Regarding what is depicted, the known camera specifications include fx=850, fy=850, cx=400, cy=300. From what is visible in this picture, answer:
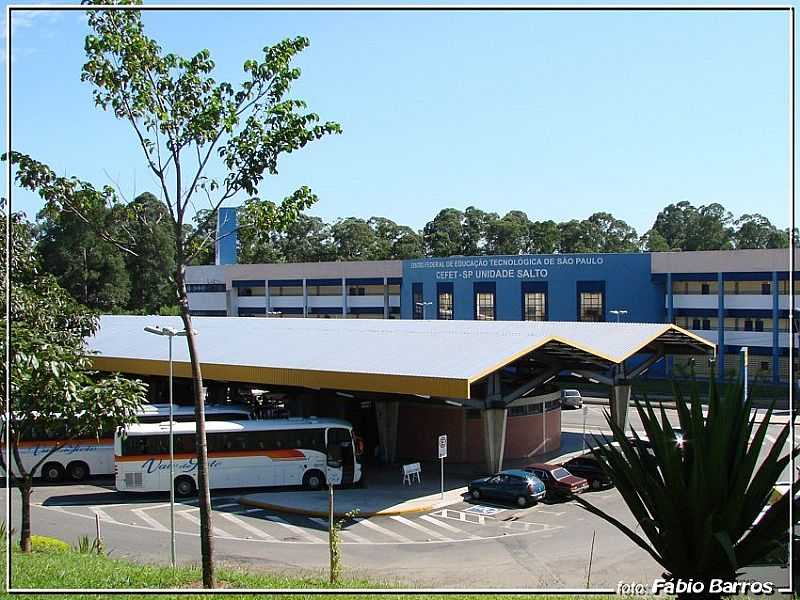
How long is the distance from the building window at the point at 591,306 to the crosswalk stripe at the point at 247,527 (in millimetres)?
33190

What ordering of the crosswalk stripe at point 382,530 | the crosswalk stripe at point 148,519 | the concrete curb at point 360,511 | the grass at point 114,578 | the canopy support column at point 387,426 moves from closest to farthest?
1. the grass at point 114,578
2. the crosswalk stripe at point 382,530
3. the crosswalk stripe at point 148,519
4. the concrete curb at point 360,511
5. the canopy support column at point 387,426

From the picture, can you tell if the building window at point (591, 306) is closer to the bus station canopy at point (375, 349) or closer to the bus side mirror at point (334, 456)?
the bus station canopy at point (375, 349)

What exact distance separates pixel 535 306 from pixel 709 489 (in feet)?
153

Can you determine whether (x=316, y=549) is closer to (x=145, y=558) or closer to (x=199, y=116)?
(x=145, y=558)

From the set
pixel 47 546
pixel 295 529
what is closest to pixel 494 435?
pixel 295 529

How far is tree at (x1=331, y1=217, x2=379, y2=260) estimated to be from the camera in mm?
67062

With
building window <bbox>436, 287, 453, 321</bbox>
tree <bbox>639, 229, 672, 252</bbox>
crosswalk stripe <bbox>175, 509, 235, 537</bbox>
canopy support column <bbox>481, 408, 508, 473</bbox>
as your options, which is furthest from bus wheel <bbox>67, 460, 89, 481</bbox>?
tree <bbox>639, 229, 672, 252</bbox>

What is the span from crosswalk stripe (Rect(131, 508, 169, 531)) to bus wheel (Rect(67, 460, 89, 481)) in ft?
15.7

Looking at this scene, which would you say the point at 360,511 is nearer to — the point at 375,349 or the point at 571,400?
the point at 375,349

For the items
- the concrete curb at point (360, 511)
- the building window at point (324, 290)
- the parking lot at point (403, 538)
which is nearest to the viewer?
the parking lot at point (403, 538)

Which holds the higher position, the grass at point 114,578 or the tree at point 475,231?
the tree at point 475,231

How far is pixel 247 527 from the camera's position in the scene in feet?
65.7

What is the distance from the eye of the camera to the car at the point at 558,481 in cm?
2208

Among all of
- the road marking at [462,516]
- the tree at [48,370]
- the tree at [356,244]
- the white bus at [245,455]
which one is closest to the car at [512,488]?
the road marking at [462,516]
